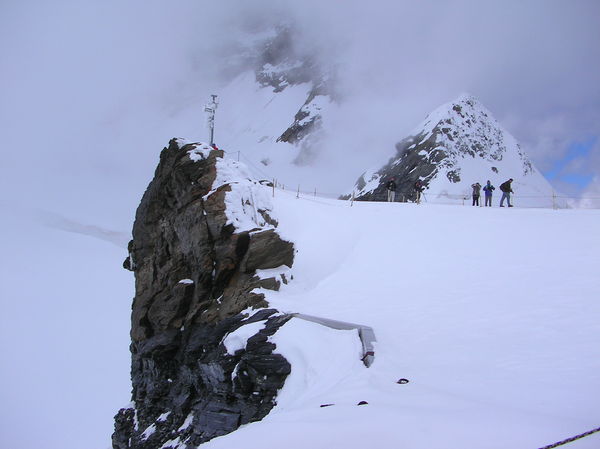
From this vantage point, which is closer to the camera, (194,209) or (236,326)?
(236,326)

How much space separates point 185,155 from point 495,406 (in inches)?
677

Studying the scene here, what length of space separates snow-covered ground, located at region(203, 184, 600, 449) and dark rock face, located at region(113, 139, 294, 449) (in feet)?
3.48

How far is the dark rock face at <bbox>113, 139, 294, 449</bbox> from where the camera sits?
12306 millimetres

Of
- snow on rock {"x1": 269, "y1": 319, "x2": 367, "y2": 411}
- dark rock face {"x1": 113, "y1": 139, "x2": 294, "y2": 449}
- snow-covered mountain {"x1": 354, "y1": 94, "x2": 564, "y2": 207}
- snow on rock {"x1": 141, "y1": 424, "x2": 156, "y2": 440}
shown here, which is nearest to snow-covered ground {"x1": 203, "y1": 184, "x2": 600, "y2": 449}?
snow on rock {"x1": 269, "y1": 319, "x2": 367, "y2": 411}

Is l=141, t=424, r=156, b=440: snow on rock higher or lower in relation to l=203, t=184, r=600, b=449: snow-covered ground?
lower

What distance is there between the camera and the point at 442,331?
10.7 m

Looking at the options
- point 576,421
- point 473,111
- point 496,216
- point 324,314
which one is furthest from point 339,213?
point 473,111

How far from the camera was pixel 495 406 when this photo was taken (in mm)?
6379

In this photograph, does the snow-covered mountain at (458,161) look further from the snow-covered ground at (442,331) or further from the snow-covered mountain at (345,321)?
the snow-covered ground at (442,331)

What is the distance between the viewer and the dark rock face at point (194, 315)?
12306mm

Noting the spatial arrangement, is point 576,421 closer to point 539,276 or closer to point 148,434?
point 539,276

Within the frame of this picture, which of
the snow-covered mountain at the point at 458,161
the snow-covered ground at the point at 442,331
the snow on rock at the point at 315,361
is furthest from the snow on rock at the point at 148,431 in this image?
the snow-covered mountain at the point at 458,161

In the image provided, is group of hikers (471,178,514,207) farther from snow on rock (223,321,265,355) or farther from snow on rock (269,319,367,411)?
snow on rock (223,321,265,355)

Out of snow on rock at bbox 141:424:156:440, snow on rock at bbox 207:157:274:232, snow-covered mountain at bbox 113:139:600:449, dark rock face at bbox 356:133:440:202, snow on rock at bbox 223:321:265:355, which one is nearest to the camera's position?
snow-covered mountain at bbox 113:139:600:449
